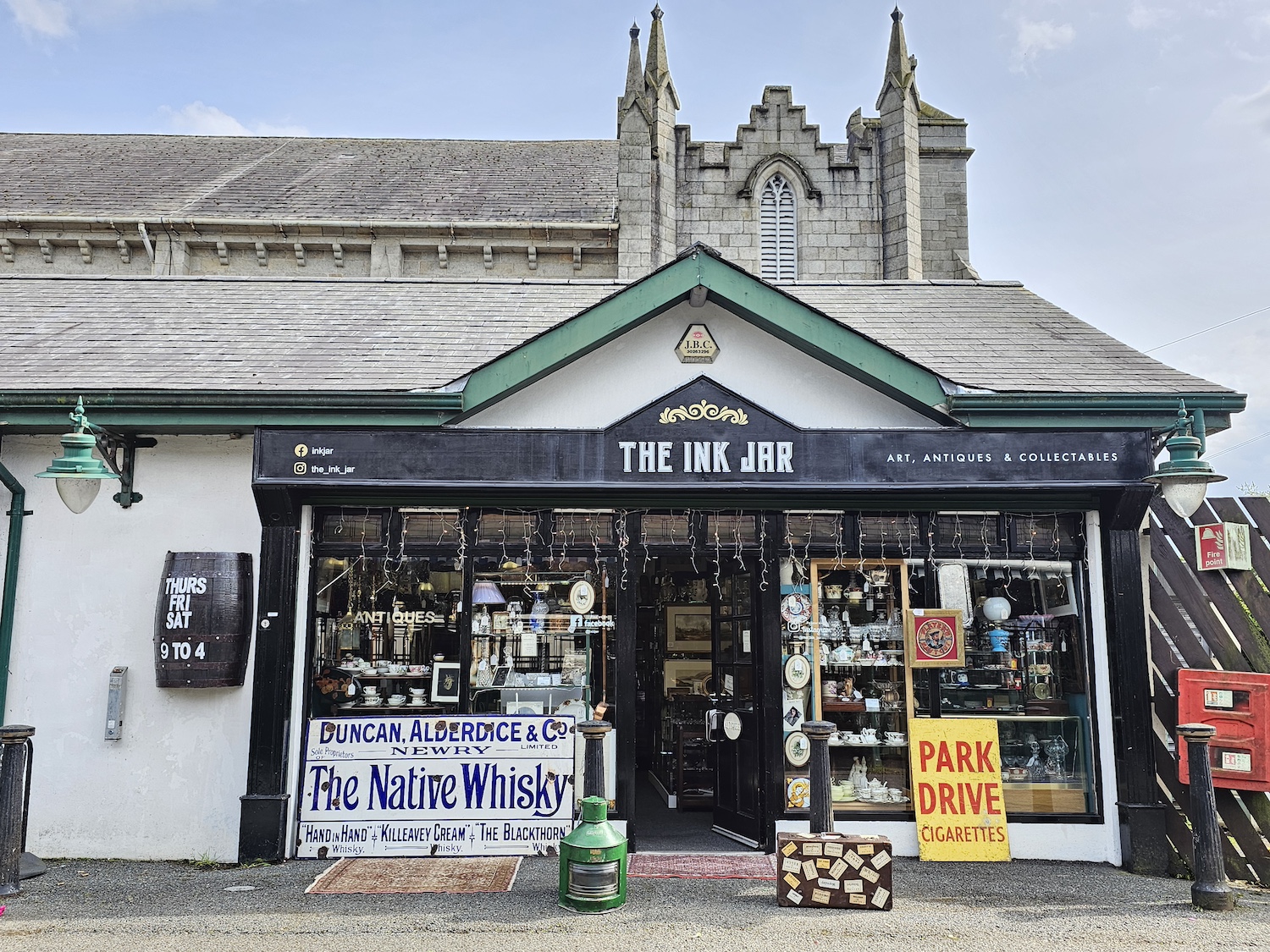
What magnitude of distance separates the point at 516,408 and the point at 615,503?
3.75ft

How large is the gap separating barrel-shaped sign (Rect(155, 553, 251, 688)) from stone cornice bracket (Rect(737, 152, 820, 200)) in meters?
18.8

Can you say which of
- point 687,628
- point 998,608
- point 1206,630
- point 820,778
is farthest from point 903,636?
point 687,628

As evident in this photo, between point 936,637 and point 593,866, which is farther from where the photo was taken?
point 936,637

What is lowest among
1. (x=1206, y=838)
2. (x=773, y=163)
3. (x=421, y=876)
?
(x=421, y=876)

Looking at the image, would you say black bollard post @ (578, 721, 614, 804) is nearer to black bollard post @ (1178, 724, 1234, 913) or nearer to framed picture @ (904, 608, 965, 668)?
framed picture @ (904, 608, 965, 668)

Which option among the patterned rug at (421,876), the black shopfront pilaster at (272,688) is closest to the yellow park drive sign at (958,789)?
the patterned rug at (421,876)

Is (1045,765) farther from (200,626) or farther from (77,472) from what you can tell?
(77,472)

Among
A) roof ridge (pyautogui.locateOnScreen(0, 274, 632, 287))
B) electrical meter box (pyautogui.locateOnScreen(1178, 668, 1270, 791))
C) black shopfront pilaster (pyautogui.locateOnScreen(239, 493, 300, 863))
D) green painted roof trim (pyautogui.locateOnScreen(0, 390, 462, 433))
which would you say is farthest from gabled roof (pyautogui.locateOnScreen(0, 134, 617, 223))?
electrical meter box (pyautogui.locateOnScreen(1178, 668, 1270, 791))

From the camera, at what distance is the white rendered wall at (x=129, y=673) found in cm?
718

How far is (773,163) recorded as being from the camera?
23.3 metres

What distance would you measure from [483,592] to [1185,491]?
214 inches

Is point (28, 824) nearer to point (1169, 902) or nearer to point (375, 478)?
point (375, 478)

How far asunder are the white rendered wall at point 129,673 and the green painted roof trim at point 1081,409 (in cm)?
599

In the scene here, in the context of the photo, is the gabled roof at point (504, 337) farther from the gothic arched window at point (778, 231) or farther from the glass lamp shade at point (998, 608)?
the gothic arched window at point (778, 231)
